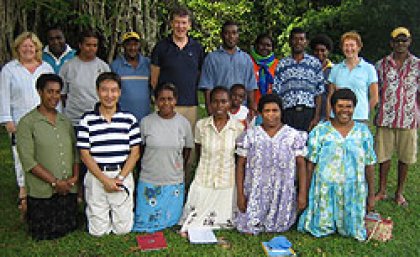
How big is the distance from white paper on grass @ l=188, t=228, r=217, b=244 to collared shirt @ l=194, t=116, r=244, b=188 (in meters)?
0.43

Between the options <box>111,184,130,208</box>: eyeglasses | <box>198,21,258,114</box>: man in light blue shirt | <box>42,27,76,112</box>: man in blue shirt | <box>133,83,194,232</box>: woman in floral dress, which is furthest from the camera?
<box>42,27,76,112</box>: man in blue shirt

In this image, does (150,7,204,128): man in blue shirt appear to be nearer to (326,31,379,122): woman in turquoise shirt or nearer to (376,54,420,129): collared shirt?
(326,31,379,122): woman in turquoise shirt

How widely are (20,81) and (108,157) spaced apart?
1207 millimetres

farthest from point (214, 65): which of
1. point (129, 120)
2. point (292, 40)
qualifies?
point (129, 120)

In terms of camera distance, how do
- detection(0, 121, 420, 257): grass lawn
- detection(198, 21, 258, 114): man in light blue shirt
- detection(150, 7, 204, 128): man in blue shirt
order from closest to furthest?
detection(0, 121, 420, 257): grass lawn → detection(150, 7, 204, 128): man in blue shirt → detection(198, 21, 258, 114): man in light blue shirt

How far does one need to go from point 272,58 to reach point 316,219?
2.23 m

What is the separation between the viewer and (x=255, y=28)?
14.1m

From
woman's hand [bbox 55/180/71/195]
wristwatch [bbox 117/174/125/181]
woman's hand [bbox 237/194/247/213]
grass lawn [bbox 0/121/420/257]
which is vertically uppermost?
wristwatch [bbox 117/174/125/181]

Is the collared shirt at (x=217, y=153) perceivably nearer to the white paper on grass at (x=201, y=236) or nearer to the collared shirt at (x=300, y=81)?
the white paper on grass at (x=201, y=236)

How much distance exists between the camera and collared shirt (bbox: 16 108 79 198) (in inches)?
160

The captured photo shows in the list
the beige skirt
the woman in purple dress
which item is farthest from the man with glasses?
the beige skirt

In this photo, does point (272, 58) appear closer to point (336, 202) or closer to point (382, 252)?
point (336, 202)

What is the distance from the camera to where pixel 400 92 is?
16.2 ft

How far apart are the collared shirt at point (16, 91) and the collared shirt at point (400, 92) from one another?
11.6 feet
